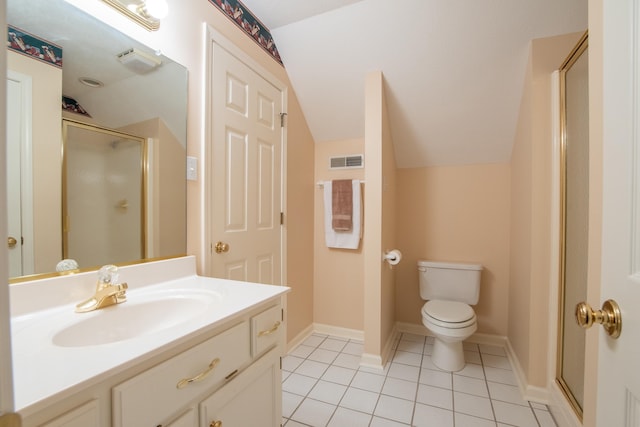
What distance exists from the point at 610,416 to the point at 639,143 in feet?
1.68

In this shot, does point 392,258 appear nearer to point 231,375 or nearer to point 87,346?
point 231,375

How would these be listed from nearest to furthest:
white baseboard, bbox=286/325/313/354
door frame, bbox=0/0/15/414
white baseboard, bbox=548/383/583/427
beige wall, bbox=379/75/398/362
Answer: door frame, bbox=0/0/15/414 → white baseboard, bbox=548/383/583/427 → beige wall, bbox=379/75/398/362 → white baseboard, bbox=286/325/313/354

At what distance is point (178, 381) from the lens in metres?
0.63

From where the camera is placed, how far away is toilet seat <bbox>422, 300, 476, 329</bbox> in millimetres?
1771

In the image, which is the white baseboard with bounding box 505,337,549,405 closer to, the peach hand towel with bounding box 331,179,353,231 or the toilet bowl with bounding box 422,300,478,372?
the toilet bowl with bounding box 422,300,478,372

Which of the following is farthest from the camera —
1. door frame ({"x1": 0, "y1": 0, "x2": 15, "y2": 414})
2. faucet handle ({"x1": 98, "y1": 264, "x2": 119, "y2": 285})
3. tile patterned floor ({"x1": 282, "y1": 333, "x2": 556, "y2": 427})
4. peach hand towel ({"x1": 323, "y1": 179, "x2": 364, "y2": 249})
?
peach hand towel ({"x1": 323, "y1": 179, "x2": 364, "y2": 249})

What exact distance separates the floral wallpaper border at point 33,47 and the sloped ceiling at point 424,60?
118 centimetres

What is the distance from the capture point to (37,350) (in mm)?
Result: 558

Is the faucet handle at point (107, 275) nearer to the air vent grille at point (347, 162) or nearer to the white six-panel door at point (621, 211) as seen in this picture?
the white six-panel door at point (621, 211)

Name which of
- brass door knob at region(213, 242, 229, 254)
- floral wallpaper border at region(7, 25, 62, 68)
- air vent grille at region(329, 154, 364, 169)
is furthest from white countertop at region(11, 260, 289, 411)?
air vent grille at region(329, 154, 364, 169)

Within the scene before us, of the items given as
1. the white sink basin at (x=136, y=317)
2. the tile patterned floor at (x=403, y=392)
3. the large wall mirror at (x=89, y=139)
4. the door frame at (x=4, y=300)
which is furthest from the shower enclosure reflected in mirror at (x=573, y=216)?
the large wall mirror at (x=89, y=139)

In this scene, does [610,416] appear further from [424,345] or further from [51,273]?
[424,345]

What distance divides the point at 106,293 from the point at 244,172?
0.97m

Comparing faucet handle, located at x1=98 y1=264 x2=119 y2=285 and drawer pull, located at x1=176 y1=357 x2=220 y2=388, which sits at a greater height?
faucet handle, located at x1=98 y1=264 x2=119 y2=285
